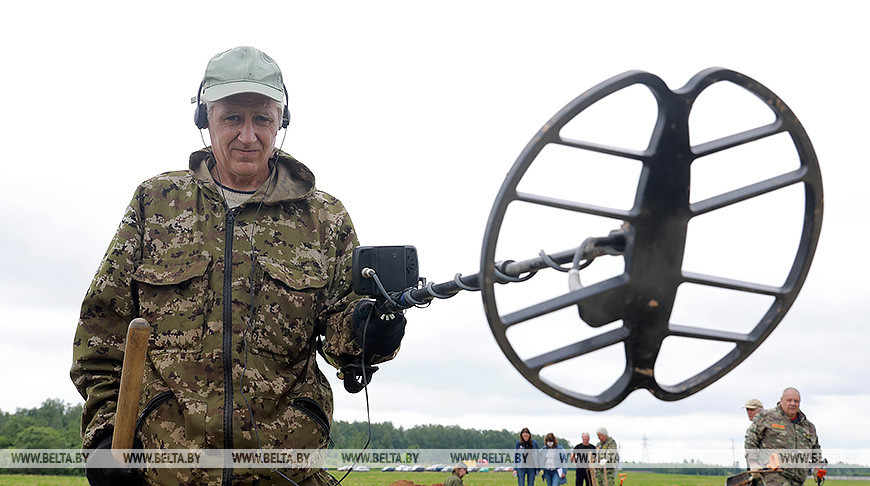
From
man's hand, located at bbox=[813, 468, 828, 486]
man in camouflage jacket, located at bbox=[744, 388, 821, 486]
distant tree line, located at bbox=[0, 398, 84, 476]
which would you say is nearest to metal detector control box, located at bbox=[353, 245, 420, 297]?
man in camouflage jacket, located at bbox=[744, 388, 821, 486]

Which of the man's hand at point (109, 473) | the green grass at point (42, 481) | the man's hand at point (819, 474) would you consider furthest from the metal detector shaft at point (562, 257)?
the green grass at point (42, 481)

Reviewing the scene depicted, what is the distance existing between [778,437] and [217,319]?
8991 millimetres

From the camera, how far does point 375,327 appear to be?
9.98 ft

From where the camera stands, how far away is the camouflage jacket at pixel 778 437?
33.0ft

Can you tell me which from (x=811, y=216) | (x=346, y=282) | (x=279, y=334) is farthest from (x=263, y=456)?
(x=811, y=216)

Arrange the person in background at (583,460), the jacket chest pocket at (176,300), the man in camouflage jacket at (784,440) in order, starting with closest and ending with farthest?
the jacket chest pocket at (176,300), the man in camouflage jacket at (784,440), the person in background at (583,460)

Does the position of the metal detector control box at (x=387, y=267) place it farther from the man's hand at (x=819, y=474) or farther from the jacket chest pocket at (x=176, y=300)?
the man's hand at (x=819, y=474)

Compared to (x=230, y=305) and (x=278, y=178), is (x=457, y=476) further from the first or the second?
(x=230, y=305)

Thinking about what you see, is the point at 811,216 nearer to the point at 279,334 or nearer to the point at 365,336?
the point at 365,336

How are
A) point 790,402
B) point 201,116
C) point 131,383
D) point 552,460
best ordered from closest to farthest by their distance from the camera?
point 131,383 → point 201,116 → point 790,402 → point 552,460

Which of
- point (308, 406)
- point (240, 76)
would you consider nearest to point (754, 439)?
point (308, 406)

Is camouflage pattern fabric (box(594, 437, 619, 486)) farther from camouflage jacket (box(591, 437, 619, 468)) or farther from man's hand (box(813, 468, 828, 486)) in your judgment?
man's hand (box(813, 468, 828, 486))

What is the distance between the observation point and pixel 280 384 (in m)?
3.14

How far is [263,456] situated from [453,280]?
120cm
